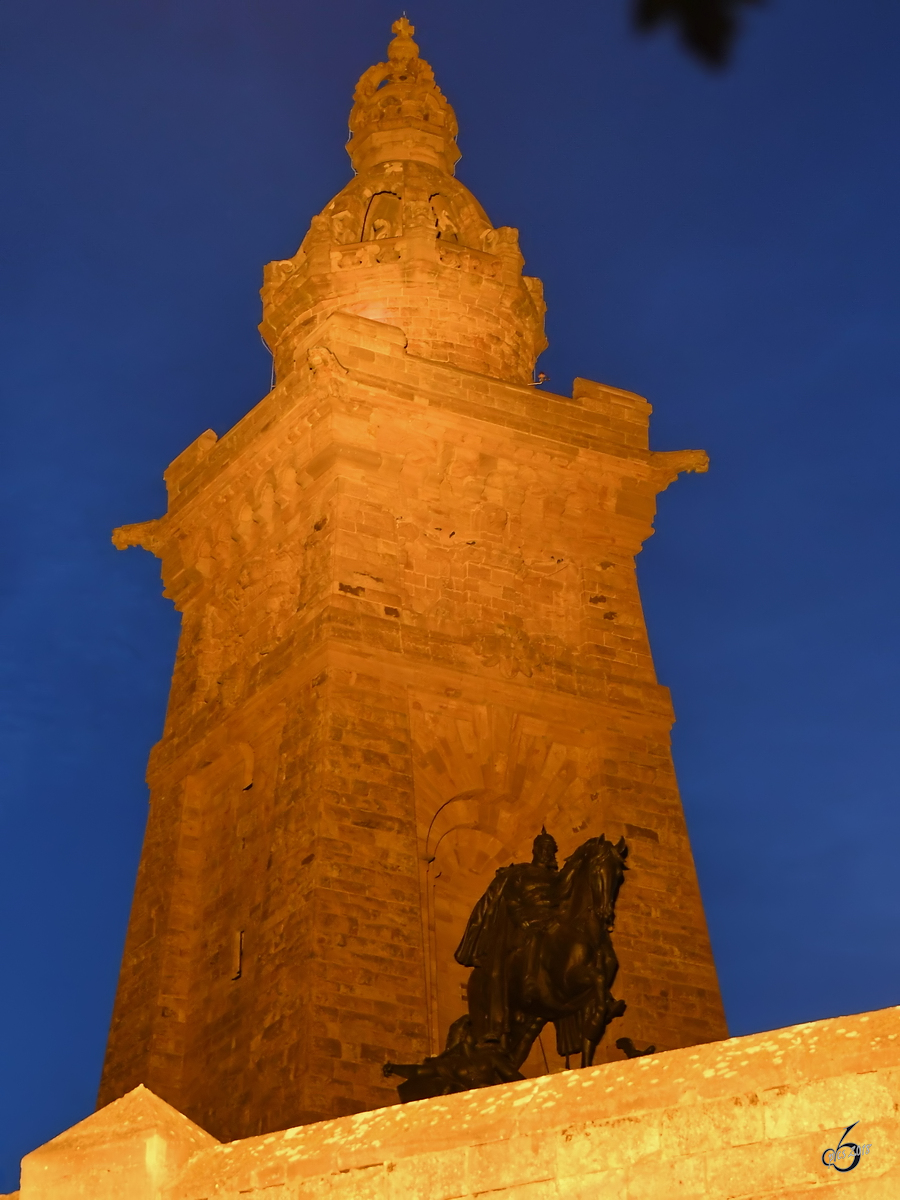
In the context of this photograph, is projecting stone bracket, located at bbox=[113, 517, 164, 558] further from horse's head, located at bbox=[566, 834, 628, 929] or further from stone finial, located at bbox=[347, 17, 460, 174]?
horse's head, located at bbox=[566, 834, 628, 929]

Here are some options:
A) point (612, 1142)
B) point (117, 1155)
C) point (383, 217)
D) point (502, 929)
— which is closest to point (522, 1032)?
point (502, 929)

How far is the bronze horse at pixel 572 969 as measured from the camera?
16766mm

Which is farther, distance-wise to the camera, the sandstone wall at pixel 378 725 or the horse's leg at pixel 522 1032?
the sandstone wall at pixel 378 725

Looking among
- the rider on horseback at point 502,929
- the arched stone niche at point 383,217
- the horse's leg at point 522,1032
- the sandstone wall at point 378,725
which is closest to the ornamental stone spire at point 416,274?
the arched stone niche at point 383,217

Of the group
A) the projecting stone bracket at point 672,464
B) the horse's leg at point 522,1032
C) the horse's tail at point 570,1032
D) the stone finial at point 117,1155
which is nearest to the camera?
the stone finial at point 117,1155

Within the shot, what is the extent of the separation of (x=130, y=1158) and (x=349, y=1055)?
A: 8612 mm

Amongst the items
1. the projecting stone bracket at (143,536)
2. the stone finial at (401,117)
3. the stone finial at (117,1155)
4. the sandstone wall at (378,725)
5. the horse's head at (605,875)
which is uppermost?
the stone finial at (401,117)

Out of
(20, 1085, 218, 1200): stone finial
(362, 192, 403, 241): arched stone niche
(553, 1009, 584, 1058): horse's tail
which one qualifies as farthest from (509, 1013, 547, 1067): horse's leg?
(362, 192, 403, 241): arched stone niche

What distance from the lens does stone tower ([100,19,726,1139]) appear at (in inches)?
778

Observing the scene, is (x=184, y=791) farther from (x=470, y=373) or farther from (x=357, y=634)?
(x=470, y=373)

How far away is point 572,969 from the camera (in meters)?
16.9

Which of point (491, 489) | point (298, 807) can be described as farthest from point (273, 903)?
point (491, 489)

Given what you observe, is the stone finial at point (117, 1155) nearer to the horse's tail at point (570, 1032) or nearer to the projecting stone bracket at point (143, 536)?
the horse's tail at point (570, 1032)

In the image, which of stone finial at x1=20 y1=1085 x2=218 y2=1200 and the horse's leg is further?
the horse's leg
